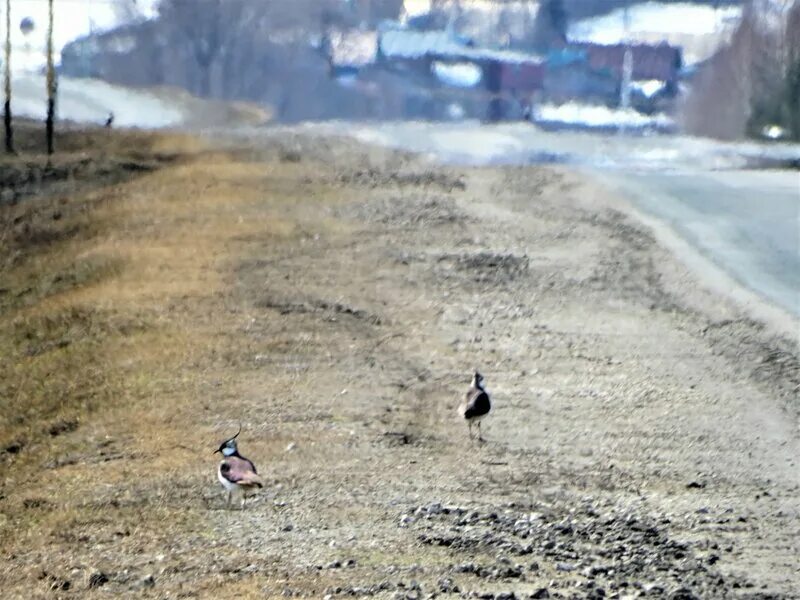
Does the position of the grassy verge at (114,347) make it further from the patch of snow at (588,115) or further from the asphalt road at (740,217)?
the patch of snow at (588,115)

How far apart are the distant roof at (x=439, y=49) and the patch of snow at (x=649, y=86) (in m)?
1.54

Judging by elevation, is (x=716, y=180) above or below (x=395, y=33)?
below

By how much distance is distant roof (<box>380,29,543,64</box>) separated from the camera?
21156 millimetres

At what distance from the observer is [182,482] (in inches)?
A: 250

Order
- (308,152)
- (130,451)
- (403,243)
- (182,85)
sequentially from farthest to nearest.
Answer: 1. (182,85)
2. (308,152)
3. (403,243)
4. (130,451)

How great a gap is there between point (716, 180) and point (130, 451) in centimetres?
1074

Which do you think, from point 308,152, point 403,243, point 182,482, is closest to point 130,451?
point 182,482

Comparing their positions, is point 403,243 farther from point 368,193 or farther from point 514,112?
point 514,112

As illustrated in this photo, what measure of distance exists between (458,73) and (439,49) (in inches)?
19.8

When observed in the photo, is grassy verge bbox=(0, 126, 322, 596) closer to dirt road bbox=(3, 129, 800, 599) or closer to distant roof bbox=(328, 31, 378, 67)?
dirt road bbox=(3, 129, 800, 599)

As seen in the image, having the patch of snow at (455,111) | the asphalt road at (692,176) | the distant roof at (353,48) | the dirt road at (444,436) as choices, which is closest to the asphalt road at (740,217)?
the asphalt road at (692,176)

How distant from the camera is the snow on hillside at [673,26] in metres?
21.8

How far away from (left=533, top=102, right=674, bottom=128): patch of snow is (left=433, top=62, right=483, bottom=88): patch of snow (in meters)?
1.13

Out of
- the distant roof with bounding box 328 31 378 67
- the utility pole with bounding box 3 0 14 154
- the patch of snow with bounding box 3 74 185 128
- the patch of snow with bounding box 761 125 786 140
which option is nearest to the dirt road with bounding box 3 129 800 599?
the distant roof with bounding box 328 31 378 67
